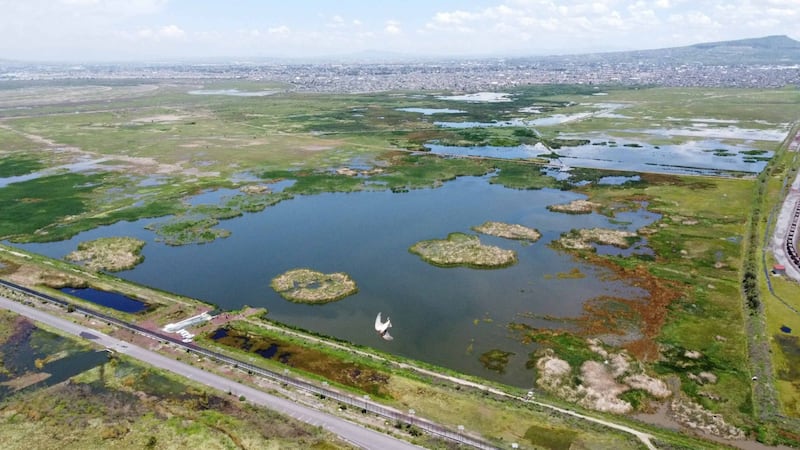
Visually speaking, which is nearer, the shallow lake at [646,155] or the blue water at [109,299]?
the blue water at [109,299]

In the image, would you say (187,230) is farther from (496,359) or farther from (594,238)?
(594,238)

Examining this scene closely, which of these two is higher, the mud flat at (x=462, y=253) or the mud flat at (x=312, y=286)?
the mud flat at (x=462, y=253)

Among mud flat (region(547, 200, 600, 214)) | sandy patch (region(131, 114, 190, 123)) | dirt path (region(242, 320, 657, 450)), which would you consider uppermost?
sandy patch (region(131, 114, 190, 123))

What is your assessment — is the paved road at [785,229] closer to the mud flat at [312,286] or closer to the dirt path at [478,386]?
the dirt path at [478,386]

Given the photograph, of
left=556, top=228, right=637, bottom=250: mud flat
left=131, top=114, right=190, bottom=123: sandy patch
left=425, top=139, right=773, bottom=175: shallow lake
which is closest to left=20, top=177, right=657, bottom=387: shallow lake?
left=556, top=228, right=637, bottom=250: mud flat

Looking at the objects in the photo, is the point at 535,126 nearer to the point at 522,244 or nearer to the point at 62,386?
the point at 522,244

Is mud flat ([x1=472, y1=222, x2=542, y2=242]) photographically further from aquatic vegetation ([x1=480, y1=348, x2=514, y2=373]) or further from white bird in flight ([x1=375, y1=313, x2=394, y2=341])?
white bird in flight ([x1=375, y1=313, x2=394, y2=341])

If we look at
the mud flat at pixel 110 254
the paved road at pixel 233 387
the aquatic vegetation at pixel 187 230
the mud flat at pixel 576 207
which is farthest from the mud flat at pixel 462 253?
the mud flat at pixel 110 254
